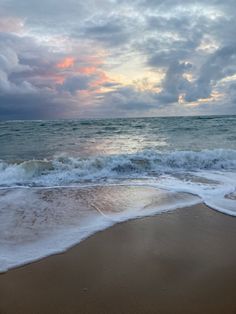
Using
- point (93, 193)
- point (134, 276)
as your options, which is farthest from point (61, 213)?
point (134, 276)

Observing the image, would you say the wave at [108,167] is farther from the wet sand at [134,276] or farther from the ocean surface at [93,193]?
the wet sand at [134,276]

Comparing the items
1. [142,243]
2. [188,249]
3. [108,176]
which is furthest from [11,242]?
[108,176]

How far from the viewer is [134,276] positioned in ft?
11.1

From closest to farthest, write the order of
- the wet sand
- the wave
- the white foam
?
the wet sand → the white foam → the wave

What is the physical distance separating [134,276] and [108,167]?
7.39m

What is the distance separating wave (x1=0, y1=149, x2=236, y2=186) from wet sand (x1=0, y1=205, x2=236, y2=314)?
189 inches

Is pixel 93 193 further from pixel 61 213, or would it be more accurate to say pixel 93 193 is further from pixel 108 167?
pixel 108 167

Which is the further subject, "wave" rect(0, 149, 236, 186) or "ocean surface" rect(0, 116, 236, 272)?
"wave" rect(0, 149, 236, 186)

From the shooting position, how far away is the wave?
9.41 m

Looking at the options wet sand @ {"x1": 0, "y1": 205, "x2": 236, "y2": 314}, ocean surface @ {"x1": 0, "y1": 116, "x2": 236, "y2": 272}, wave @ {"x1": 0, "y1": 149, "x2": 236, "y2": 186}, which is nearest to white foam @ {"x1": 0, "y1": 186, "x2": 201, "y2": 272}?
ocean surface @ {"x1": 0, "y1": 116, "x2": 236, "y2": 272}

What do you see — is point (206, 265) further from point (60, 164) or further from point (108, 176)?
point (60, 164)

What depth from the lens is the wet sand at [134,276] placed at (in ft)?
9.55

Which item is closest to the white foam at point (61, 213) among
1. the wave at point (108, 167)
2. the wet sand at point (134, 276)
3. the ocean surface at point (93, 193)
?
the ocean surface at point (93, 193)

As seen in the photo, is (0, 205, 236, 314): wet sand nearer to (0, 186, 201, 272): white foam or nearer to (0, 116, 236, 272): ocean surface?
(0, 186, 201, 272): white foam
